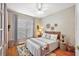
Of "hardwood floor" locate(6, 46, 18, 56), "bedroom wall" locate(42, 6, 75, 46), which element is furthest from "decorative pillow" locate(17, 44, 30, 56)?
"bedroom wall" locate(42, 6, 75, 46)

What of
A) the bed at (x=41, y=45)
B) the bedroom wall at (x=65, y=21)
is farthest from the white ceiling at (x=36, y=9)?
the bed at (x=41, y=45)

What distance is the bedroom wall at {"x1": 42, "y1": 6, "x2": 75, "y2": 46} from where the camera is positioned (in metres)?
1.55

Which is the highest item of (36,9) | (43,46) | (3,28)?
(36,9)

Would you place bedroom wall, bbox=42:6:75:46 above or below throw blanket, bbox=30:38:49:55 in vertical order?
above

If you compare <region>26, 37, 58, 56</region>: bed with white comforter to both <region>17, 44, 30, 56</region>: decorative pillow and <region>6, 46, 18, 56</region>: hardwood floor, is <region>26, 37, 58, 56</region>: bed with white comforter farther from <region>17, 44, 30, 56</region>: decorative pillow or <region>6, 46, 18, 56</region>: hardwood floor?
<region>6, 46, 18, 56</region>: hardwood floor

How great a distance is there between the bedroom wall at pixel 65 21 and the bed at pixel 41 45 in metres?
0.13

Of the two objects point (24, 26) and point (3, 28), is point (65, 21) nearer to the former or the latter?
point (24, 26)

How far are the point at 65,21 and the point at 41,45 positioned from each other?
21.1 inches

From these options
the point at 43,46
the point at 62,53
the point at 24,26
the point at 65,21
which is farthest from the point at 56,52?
the point at 24,26

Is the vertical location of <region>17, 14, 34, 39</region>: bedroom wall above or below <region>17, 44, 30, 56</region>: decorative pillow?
above

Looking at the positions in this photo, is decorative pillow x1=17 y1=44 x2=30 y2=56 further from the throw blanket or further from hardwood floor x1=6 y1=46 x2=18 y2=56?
the throw blanket

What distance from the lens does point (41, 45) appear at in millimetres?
1549

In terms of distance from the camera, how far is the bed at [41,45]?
1550 millimetres

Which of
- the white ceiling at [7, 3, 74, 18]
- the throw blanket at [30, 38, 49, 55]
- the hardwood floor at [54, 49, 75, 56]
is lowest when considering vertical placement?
the hardwood floor at [54, 49, 75, 56]
